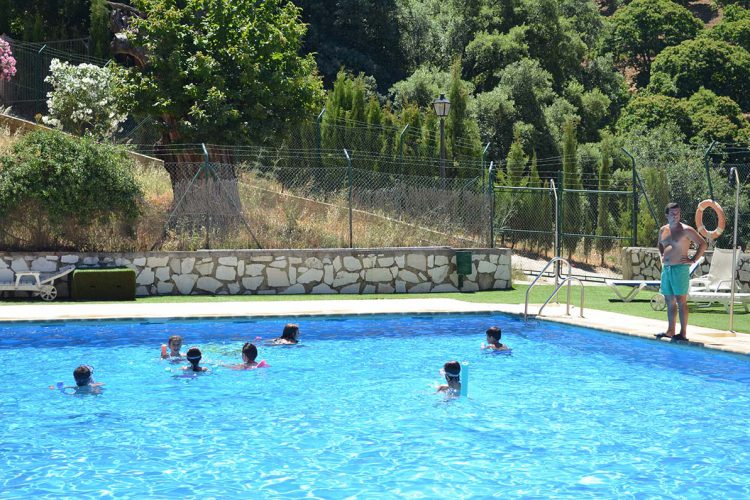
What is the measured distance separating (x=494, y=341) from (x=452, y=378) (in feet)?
9.34

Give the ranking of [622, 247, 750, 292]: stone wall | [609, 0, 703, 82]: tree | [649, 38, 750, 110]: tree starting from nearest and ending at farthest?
[622, 247, 750, 292]: stone wall → [649, 38, 750, 110]: tree → [609, 0, 703, 82]: tree

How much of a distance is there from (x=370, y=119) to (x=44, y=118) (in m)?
9.62

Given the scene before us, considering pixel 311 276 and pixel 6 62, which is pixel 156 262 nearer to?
pixel 311 276

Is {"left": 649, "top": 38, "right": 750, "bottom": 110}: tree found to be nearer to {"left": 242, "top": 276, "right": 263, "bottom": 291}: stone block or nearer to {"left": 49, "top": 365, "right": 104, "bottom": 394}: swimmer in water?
{"left": 242, "top": 276, "right": 263, "bottom": 291}: stone block

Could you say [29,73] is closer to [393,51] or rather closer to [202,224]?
[202,224]

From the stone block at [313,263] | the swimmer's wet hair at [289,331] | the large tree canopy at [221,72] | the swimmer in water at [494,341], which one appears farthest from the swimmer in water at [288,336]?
the large tree canopy at [221,72]

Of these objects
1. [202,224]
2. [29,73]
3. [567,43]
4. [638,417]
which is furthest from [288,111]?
[567,43]

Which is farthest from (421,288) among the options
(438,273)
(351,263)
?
(351,263)

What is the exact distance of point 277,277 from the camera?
787 inches

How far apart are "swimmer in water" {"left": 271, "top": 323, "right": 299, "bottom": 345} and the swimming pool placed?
16 centimetres

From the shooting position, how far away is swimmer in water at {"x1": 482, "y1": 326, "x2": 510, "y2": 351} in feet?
44.4

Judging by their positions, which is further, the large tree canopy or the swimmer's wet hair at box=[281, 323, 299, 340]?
the large tree canopy

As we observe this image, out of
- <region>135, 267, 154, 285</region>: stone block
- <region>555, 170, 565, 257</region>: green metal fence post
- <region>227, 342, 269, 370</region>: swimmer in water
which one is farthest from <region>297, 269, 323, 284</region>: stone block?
<region>227, 342, 269, 370</region>: swimmer in water

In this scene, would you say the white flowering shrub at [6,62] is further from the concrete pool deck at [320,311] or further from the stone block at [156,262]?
the concrete pool deck at [320,311]
